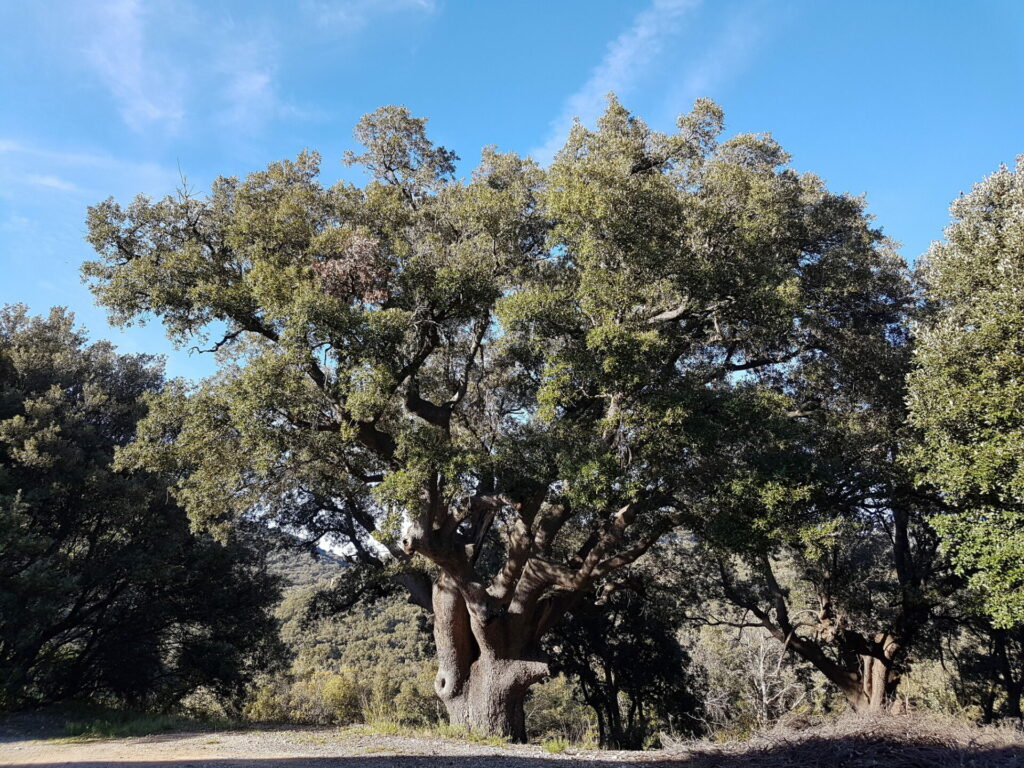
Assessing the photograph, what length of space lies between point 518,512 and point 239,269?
726 centimetres

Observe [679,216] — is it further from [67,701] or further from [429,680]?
[429,680]

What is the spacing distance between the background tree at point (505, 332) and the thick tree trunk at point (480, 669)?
47mm

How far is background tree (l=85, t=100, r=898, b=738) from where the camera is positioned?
9578 mm

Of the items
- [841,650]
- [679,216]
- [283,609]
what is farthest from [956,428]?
[283,609]

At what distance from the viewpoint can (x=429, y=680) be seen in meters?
29.7

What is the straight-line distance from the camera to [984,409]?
8.66m

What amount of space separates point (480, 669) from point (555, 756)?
4122 millimetres

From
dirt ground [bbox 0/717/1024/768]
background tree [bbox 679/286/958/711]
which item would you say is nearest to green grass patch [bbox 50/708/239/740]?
dirt ground [bbox 0/717/1024/768]

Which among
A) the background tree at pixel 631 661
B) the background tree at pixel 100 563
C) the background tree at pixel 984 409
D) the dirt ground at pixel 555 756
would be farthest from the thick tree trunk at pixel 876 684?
the background tree at pixel 100 563

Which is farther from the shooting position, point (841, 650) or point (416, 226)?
point (841, 650)

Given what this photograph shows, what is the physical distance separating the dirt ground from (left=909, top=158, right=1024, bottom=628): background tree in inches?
93.7

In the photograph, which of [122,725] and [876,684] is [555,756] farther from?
[876,684]

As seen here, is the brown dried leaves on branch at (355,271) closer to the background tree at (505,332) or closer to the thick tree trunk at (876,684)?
the background tree at (505,332)

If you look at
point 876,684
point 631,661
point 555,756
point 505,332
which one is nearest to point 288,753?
point 555,756
